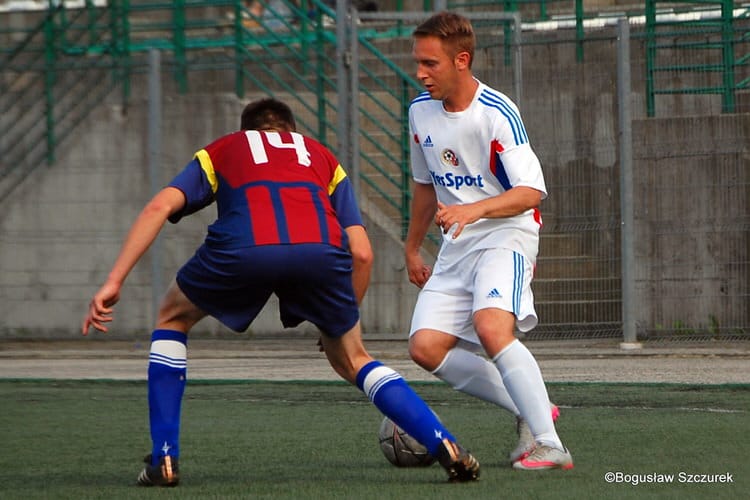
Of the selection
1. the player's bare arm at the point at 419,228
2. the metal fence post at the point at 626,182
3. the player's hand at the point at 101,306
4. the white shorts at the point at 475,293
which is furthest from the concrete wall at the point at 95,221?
the player's hand at the point at 101,306

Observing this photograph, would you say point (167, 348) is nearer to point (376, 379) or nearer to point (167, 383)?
point (167, 383)

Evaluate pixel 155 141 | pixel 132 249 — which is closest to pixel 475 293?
pixel 132 249

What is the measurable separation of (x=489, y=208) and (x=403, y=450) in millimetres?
1124

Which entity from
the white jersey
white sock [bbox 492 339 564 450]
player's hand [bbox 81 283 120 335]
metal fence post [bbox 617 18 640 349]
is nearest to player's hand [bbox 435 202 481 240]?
the white jersey

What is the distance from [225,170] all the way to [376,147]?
1007cm

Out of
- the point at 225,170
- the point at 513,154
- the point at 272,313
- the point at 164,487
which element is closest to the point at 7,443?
the point at 164,487

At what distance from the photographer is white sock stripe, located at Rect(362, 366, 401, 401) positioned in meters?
5.83

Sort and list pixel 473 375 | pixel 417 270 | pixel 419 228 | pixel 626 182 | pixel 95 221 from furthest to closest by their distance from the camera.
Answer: pixel 95 221, pixel 626 182, pixel 419 228, pixel 417 270, pixel 473 375

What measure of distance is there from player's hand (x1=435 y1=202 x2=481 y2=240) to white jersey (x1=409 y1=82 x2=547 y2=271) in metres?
0.27

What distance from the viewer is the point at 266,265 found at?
18.4ft

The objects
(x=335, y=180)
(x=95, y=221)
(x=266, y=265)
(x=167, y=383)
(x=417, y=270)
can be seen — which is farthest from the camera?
(x=95, y=221)

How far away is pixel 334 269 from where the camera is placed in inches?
225

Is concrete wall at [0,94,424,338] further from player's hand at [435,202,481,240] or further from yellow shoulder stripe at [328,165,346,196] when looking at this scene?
player's hand at [435,202,481,240]

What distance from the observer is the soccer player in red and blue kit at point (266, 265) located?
5637mm
